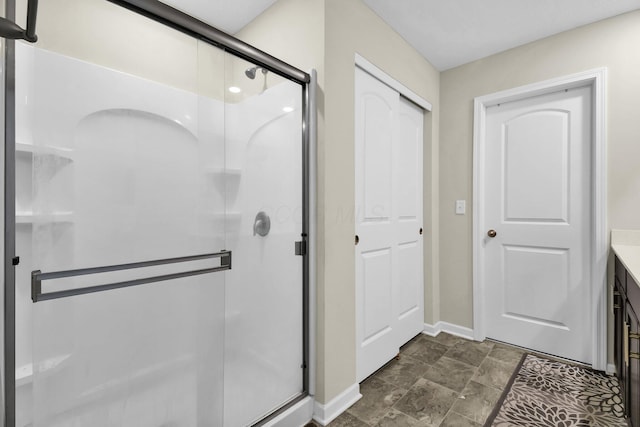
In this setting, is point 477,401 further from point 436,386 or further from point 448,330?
point 448,330

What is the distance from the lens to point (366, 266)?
2020 millimetres

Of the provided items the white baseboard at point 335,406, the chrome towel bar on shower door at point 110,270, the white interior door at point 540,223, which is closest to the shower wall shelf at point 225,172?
the chrome towel bar on shower door at point 110,270

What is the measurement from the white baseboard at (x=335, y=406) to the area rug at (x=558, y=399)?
0.71 meters

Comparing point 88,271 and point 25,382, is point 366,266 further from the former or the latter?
point 25,382

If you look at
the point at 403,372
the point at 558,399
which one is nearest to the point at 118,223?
the point at 403,372

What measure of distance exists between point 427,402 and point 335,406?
558 mm

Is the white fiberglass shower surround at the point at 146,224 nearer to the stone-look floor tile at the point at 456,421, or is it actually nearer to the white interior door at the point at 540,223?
the stone-look floor tile at the point at 456,421

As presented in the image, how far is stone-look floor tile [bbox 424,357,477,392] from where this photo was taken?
1945 mm

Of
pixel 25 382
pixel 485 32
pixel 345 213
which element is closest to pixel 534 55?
pixel 485 32

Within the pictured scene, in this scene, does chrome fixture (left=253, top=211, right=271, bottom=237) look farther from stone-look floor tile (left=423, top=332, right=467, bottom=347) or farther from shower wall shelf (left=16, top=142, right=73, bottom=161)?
stone-look floor tile (left=423, top=332, right=467, bottom=347)

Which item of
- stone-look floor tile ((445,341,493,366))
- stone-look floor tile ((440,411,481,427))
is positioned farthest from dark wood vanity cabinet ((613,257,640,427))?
stone-look floor tile ((445,341,493,366))

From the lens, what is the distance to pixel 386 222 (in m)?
2.21

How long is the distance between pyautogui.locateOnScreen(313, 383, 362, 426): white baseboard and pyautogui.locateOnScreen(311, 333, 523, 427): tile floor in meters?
0.03

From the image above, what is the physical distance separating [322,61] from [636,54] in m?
2.09
